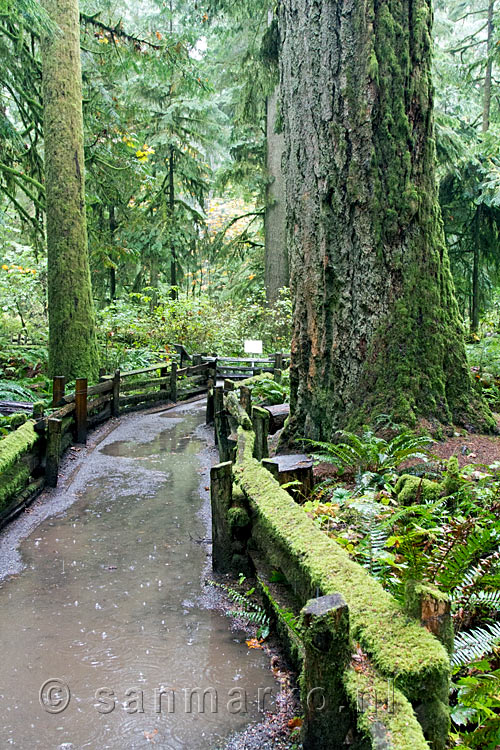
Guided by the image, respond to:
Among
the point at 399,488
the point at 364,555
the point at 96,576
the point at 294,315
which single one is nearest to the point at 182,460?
the point at 294,315

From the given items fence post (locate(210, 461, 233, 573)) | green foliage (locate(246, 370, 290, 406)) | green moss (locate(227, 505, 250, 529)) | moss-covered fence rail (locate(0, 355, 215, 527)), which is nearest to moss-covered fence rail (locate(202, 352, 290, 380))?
moss-covered fence rail (locate(0, 355, 215, 527))

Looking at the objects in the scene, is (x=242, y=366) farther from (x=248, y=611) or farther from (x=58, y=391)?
(x=248, y=611)

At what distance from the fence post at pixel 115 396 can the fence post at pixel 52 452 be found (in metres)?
4.91

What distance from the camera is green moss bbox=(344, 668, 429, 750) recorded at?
77.9 inches

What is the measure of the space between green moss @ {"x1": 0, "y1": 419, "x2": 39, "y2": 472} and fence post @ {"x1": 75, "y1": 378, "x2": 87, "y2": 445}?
2.36m

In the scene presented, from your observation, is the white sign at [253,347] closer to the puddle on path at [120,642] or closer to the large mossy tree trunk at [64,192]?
the large mossy tree trunk at [64,192]

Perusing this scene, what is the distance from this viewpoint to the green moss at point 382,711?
1979 mm

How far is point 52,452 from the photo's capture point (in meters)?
7.89

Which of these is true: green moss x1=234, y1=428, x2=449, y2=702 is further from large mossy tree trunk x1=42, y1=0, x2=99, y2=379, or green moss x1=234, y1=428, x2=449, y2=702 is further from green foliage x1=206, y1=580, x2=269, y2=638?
large mossy tree trunk x1=42, y1=0, x2=99, y2=379

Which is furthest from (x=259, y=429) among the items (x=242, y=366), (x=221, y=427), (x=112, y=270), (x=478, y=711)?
(x=112, y=270)

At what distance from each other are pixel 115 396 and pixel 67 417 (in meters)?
3.27

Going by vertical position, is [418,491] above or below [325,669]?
above

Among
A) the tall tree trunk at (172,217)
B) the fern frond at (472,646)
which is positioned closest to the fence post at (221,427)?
the fern frond at (472,646)

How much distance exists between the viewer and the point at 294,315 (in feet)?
23.2
